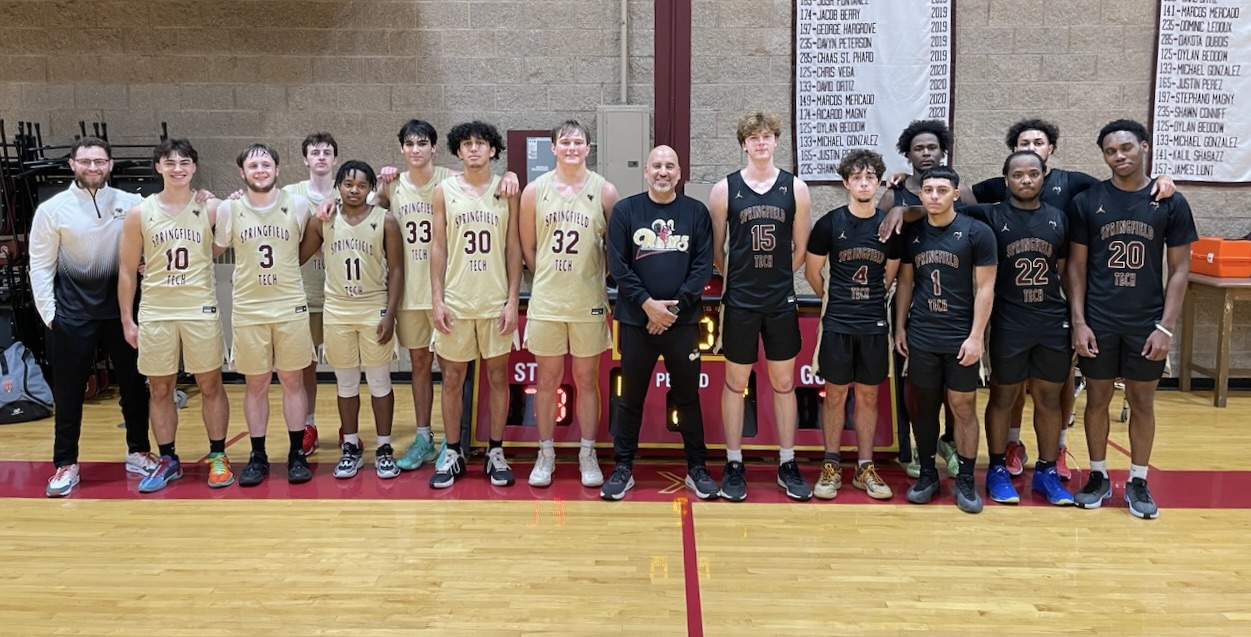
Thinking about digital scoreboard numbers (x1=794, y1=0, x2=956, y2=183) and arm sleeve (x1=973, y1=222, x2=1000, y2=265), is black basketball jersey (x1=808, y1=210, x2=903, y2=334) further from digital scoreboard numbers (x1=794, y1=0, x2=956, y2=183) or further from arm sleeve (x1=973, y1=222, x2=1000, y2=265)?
digital scoreboard numbers (x1=794, y1=0, x2=956, y2=183)

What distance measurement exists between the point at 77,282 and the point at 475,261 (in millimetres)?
1955

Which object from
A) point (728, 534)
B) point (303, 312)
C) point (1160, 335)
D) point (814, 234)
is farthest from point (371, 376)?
point (1160, 335)

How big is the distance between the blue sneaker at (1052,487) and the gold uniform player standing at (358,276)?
3.17m

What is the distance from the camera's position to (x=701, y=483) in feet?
14.0

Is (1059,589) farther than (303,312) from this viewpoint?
No

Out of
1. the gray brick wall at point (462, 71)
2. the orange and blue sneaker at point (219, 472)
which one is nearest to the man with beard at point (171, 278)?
the orange and blue sneaker at point (219, 472)

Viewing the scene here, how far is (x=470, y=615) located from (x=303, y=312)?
2.04m

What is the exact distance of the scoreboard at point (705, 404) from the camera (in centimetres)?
474

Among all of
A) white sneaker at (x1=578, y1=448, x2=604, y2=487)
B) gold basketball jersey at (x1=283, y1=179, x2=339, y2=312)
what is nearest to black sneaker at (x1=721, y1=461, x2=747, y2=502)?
white sneaker at (x1=578, y1=448, x2=604, y2=487)

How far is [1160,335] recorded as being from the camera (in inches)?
152

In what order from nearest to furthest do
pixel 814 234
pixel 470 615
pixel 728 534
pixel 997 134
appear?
pixel 470 615 → pixel 728 534 → pixel 814 234 → pixel 997 134

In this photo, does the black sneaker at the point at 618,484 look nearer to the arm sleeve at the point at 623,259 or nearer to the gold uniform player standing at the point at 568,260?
the gold uniform player standing at the point at 568,260

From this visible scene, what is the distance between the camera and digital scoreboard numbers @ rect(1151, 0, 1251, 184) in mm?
6633

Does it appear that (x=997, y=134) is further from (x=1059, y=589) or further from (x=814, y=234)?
(x=1059, y=589)
